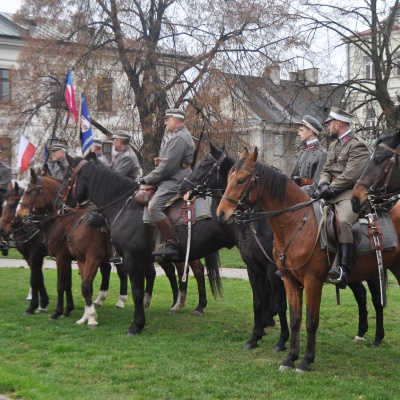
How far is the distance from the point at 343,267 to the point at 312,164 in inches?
82.0

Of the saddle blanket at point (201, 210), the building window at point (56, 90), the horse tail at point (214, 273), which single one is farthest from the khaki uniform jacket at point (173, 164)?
the building window at point (56, 90)

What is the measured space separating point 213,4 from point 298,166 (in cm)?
1751

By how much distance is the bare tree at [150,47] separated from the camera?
2502 centimetres

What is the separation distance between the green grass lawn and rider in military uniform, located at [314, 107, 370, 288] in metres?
1.25

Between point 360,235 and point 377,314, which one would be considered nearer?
point 360,235

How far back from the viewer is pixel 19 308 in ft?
43.2

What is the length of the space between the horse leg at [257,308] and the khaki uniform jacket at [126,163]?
3.34m

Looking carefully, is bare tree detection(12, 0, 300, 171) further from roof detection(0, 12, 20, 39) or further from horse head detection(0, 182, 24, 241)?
roof detection(0, 12, 20, 39)

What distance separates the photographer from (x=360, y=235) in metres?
8.08

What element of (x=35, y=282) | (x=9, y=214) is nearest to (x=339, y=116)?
(x=9, y=214)

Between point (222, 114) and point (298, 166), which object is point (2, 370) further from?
point (222, 114)

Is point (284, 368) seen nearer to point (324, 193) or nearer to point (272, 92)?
point (324, 193)

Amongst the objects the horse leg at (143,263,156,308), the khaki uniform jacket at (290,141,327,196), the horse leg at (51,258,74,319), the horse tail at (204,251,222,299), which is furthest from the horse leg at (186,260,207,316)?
the khaki uniform jacket at (290,141,327,196)

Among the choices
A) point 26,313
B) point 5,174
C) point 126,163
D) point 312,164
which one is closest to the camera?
point 312,164
